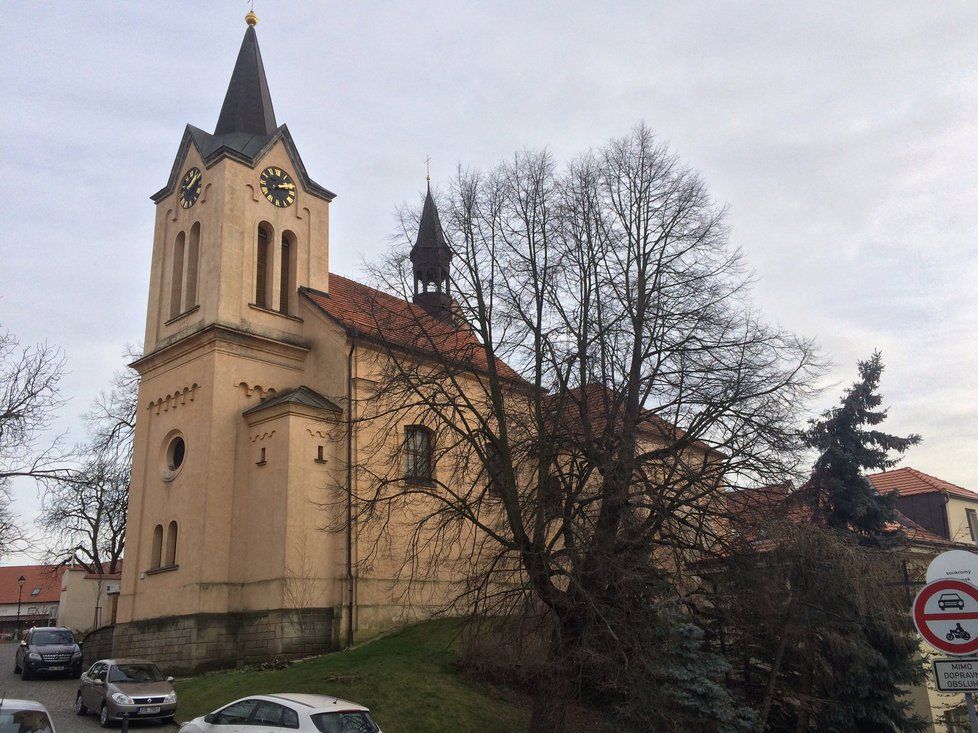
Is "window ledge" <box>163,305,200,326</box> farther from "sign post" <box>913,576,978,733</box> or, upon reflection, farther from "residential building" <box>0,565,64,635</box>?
"residential building" <box>0,565,64,635</box>

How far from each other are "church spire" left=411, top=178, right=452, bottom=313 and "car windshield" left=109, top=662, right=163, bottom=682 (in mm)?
9943

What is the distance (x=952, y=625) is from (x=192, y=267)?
25678mm

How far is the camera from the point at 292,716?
1184 centimetres

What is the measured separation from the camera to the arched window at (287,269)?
27855 mm

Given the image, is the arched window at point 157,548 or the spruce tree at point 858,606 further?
the arched window at point 157,548

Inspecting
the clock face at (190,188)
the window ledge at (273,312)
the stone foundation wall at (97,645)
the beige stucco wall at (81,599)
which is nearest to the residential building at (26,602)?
the beige stucco wall at (81,599)

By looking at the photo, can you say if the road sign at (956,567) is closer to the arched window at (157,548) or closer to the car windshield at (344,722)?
the car windshield at (344,722)

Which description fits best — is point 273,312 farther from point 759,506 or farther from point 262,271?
point 759,506

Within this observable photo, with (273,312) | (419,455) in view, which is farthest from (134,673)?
(273,312)

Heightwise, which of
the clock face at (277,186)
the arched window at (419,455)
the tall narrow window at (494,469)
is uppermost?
the clock face at (277,186)

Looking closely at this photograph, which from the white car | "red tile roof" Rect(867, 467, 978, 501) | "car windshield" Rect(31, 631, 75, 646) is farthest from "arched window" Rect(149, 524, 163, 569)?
"red tile roof" Rect(867, 467, 978, 501)

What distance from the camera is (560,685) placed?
1398cm

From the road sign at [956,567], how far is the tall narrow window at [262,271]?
23.0 meters

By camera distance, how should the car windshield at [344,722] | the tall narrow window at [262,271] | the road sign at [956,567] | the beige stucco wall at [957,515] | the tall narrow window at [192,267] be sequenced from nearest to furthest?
the road sign at [956,567]
the car windshield at [344,722]
the tall narrow window at [262,271]
the tall narrow window at [192,267]
the beige stucco wall at [957,515]
